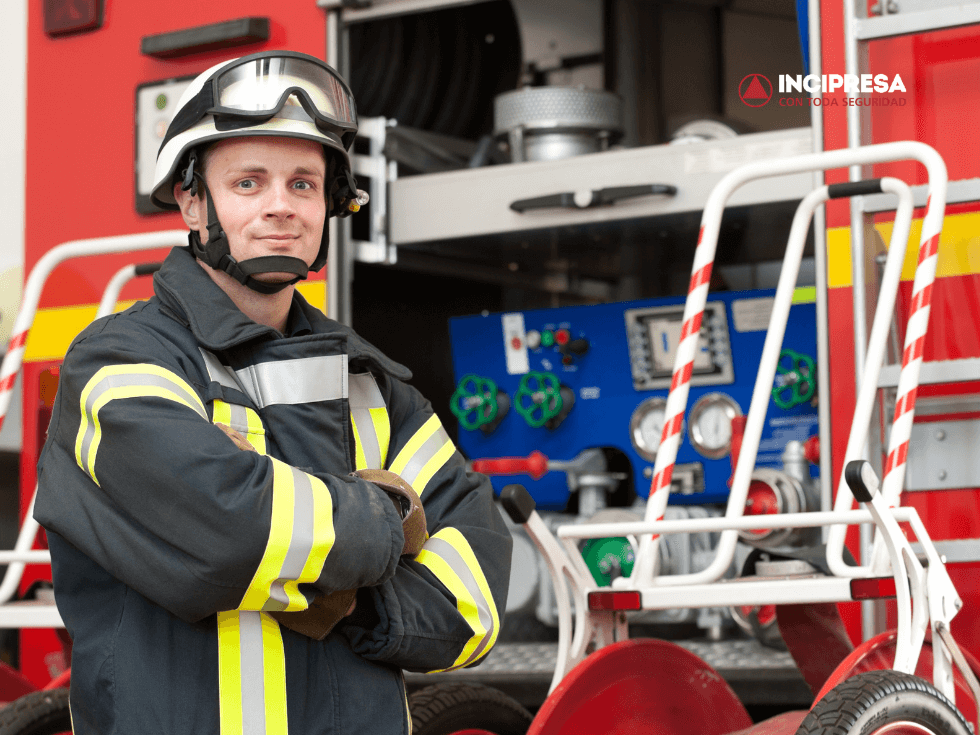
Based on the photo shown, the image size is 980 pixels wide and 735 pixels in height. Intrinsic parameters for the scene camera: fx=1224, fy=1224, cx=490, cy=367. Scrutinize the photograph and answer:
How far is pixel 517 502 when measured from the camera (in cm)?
222

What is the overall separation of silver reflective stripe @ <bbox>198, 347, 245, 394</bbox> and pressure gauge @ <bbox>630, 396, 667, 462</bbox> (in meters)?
2.46

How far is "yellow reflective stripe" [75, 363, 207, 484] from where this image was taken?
4.58 ft

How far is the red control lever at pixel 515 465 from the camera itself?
350 centimetres

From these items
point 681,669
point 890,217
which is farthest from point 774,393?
point 681,669

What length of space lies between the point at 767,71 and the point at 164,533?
12.6 ft

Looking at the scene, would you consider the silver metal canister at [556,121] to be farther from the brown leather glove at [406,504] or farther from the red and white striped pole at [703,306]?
the brown leather glove at [406,504]

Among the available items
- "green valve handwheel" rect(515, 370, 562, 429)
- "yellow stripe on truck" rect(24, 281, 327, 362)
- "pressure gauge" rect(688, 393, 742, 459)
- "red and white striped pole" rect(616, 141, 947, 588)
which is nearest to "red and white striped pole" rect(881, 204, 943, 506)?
"red and white striped pole" rect(616, 141, 947, 588)

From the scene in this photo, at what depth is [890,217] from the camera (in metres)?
2.74

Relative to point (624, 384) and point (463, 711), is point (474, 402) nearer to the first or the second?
point (624, 384)

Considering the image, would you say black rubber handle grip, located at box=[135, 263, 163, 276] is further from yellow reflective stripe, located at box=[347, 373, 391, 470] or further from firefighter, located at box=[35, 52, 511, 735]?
yellow reflective stripe, located at box=[347, 373, 391, 470]

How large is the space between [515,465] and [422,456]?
1.85 meters

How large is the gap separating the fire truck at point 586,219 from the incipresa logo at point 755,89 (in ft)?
0.07

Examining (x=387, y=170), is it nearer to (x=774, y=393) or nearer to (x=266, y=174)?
(x=774, y=393)

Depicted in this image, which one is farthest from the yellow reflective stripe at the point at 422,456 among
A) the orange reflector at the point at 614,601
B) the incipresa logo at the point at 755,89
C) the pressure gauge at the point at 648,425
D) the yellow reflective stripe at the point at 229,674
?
the incipresa logo at the point at 755,89
